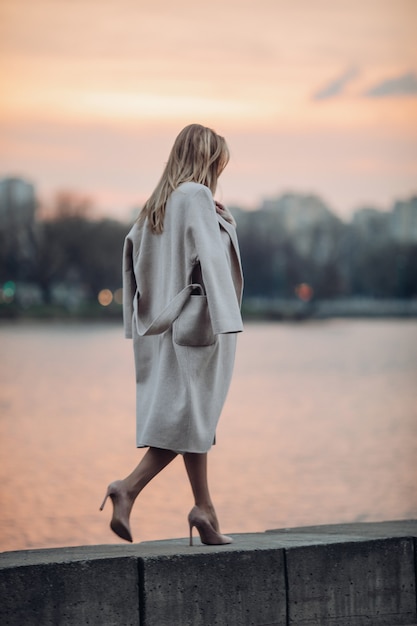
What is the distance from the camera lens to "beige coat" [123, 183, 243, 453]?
199 inches

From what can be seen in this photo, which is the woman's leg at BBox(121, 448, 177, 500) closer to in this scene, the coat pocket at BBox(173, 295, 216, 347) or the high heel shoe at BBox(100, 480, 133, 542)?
the high heel shoe at BBox(100, 480, 133, 542)

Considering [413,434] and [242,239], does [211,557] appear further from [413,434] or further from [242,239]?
[242,239]

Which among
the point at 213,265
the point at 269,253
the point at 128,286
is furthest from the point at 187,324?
the point at 269,253

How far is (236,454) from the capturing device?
20.5 m

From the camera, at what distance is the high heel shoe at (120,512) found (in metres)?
4.97

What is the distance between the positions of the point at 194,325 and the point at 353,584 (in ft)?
4.03

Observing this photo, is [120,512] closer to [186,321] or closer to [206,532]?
[206,532]

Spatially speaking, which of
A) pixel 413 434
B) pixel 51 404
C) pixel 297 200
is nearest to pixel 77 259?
pixel 297 200

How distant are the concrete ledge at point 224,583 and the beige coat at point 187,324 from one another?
1.66ft

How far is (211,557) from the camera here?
4742 millimetres

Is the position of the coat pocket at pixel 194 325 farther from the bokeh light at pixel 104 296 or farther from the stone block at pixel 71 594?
the bokeh light at pixel 104 296

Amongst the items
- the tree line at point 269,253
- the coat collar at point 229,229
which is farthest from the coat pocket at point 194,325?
the tree line at point 269,253

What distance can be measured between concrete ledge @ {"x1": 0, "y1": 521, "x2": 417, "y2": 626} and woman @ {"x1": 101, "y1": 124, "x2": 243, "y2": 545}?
0.29 metres

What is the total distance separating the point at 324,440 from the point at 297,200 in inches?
5425
